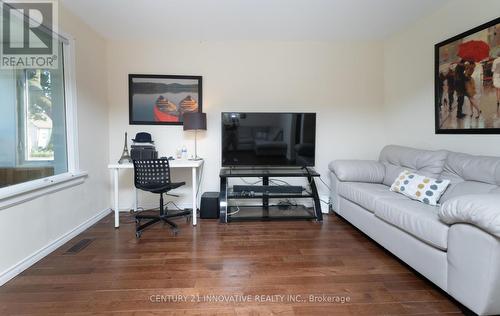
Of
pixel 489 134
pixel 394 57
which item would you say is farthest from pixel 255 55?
pixel 489 134

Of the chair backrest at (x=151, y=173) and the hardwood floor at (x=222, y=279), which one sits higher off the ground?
the chair backrest at (x=151, y=173)

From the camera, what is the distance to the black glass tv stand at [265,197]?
3248mm

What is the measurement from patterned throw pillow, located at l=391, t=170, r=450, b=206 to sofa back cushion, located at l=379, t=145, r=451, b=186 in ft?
0.48

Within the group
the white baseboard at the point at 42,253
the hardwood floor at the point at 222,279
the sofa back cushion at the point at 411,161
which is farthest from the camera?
the sofa back cushion at the point at 411,161

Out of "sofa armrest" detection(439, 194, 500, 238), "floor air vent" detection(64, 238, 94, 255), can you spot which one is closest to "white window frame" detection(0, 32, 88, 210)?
"floor air vent" detection(64, 238, 94, 255)

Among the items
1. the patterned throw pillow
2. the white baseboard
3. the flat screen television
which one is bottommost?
the white baseboard

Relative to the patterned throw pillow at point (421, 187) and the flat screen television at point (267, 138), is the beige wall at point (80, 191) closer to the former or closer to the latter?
the flat screen television at point (267, 138)

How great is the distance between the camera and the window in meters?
2.08

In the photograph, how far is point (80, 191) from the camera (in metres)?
2.89

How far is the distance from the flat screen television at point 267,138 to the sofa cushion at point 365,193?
656 mm

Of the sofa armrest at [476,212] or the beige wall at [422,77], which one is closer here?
the sofa armrest at [476,212]
